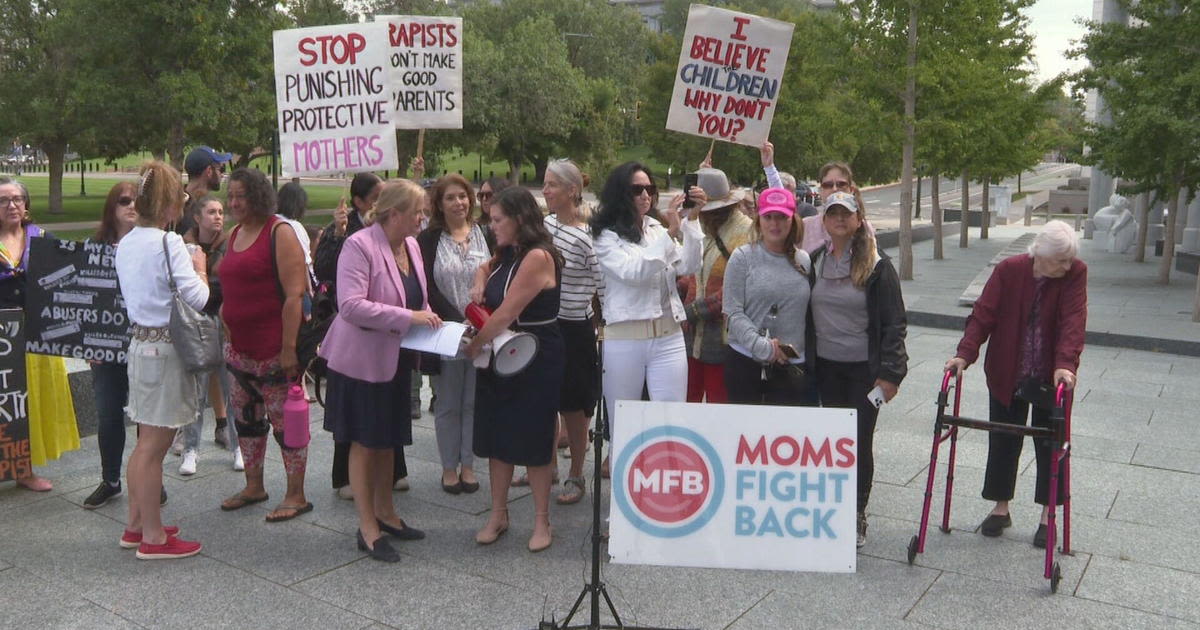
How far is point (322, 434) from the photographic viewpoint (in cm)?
749

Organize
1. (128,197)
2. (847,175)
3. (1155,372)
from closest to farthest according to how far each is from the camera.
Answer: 1. (128,197)
2. (847,175)
3. (1155,372)

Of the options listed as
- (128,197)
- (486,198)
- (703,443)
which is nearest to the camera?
(703,443)

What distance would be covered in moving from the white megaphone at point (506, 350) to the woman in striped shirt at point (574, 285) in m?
0.51

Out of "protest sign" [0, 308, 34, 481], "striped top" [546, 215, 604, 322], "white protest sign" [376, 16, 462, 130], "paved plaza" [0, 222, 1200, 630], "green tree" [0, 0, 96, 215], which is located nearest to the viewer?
"paved plaza" [0, 222, 1200, 630]

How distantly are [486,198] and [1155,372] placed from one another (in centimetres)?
730

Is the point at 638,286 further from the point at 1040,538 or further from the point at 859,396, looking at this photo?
the point at 1040,538

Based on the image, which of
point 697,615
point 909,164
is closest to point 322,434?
point 697,615

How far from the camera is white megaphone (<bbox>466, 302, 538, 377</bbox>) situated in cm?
495

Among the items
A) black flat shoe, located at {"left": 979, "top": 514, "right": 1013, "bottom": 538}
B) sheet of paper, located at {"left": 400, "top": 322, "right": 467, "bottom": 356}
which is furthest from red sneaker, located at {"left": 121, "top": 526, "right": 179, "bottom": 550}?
black flat shoe, located at {"left": 979, "top": 514, "right": 1013, "bottom": 538}

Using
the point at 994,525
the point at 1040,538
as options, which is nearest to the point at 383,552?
the point at 994,525

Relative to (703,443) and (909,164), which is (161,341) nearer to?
(703,443)

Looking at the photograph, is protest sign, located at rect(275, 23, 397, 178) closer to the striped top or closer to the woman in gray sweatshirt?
the striped top

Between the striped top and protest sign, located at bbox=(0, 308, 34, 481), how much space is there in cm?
309

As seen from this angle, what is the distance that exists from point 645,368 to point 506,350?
82 centimetres
